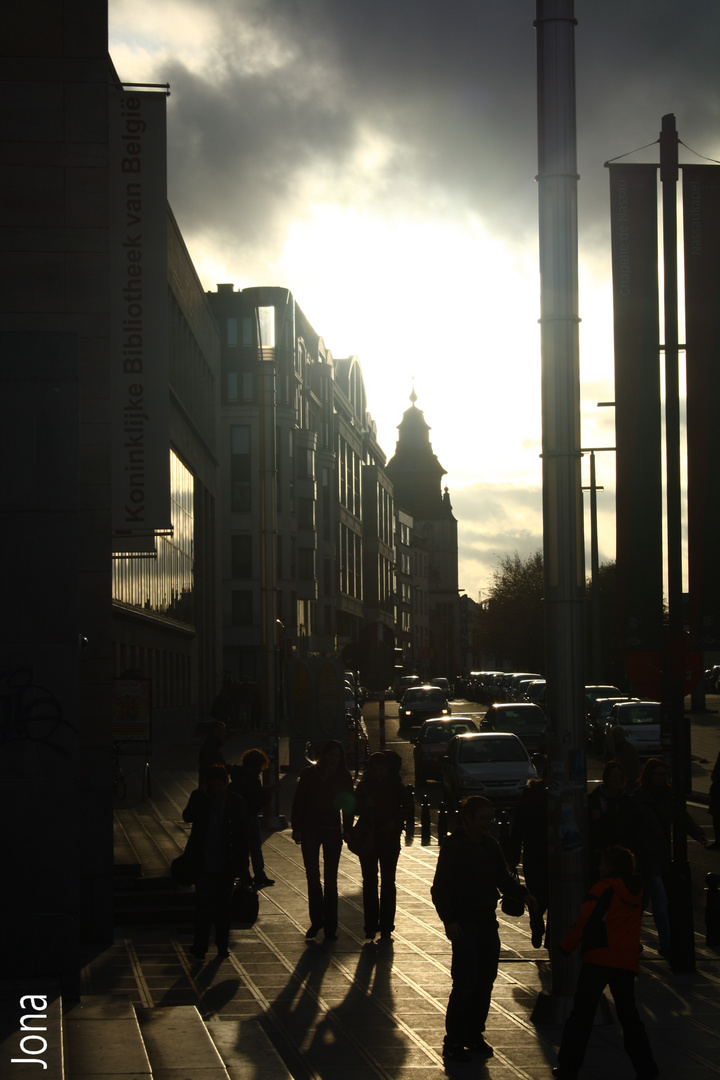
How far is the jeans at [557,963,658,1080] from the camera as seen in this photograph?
708 centimetres

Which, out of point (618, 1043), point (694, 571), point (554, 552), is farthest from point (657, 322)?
point (618, 1043)

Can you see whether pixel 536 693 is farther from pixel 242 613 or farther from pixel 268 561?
pixel 268 561

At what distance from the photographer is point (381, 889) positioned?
12.0 m

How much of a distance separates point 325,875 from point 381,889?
57 centimetres

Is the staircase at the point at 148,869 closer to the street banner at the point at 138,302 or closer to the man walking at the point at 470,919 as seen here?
the street banner at the point at 138,302

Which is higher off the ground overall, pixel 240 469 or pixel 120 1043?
pixel 240 469

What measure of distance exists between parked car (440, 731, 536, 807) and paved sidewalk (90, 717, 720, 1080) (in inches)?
356

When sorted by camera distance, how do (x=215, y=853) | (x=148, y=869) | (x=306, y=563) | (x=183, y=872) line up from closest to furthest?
(x=183, y=872), (x=215, y=853), (x=148, y=869), (x=306, y=563)

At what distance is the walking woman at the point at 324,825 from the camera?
11.8 meters

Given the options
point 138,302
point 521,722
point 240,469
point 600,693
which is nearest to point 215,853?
point 138,302

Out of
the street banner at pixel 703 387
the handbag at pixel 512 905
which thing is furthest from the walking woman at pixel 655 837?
the street banner at pixel 703 387

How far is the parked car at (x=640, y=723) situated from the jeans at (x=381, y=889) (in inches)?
865

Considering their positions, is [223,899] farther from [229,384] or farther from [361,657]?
[229,384]

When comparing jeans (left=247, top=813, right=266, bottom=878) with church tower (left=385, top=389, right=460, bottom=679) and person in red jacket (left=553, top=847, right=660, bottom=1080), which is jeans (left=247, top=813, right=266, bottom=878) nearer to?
person in red jacket (left=553, top=847, right=660, bottom=1080)
